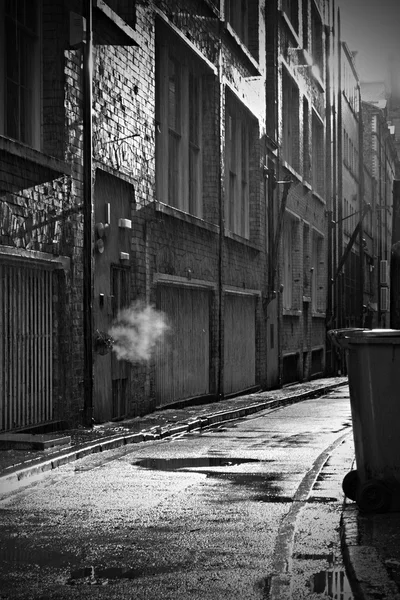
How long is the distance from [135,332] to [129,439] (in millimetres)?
3781

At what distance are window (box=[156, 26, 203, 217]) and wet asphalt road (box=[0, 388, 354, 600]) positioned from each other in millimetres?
7698

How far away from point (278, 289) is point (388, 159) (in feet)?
141

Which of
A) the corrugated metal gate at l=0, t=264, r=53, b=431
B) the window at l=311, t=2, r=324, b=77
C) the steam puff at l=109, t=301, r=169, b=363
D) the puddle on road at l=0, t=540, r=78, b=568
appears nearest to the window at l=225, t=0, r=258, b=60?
the steam puff at l=109, t=301, r=169, b=363

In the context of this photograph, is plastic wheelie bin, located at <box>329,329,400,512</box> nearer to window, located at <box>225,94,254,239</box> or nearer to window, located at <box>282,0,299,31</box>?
window, located at <box>225,94,254,239</box>

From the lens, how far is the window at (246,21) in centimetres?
2550

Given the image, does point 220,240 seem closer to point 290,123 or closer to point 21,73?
point 21,73

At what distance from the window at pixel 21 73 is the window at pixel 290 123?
18114mm

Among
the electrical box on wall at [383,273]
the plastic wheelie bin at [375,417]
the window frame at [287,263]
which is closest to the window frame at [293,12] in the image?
the window frame at [287,263]

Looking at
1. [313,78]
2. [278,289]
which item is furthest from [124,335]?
[313,78]

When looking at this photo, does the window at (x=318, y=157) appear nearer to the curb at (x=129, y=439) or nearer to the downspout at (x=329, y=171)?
the downspout at (x=329, y=171)

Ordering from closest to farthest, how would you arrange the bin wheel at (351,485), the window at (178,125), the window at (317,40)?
the bin wheel at (351,485)
the window at (178,125)
the window at (317,40)

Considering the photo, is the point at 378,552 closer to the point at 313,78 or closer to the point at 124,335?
the point at 124,335

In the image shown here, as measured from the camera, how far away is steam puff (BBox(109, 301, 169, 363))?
16.7m

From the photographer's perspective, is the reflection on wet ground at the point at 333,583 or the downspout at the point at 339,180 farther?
the downspout at the point at 339,180
